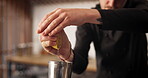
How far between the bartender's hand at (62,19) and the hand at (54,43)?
32 mm

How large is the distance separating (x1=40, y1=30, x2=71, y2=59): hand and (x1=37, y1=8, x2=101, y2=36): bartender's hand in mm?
32

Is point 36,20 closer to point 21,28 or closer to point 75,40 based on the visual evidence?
point 21,28

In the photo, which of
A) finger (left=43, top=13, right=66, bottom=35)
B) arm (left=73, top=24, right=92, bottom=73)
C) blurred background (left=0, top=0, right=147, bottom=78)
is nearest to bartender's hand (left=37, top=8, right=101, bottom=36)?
finger (left=43, top=13, right=66, bottom=35)

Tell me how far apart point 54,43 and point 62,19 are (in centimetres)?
10

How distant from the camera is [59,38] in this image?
64cm

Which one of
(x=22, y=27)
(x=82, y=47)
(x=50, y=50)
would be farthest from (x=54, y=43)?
(x=22, y=27)

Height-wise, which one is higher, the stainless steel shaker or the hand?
the hand

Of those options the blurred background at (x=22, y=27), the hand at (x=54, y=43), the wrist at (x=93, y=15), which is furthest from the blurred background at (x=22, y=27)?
the wrist at (x=93, y=15)

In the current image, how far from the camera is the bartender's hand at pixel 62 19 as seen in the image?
531 millimetres

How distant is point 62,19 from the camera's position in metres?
0.53

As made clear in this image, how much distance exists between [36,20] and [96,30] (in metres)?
4.58

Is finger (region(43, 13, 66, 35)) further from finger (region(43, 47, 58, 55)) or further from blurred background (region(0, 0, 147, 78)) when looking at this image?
blurred background (region(0, 0, 147, 78))

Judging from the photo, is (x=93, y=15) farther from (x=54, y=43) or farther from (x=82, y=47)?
(x=82, y=47)

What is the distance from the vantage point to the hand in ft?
1.93
